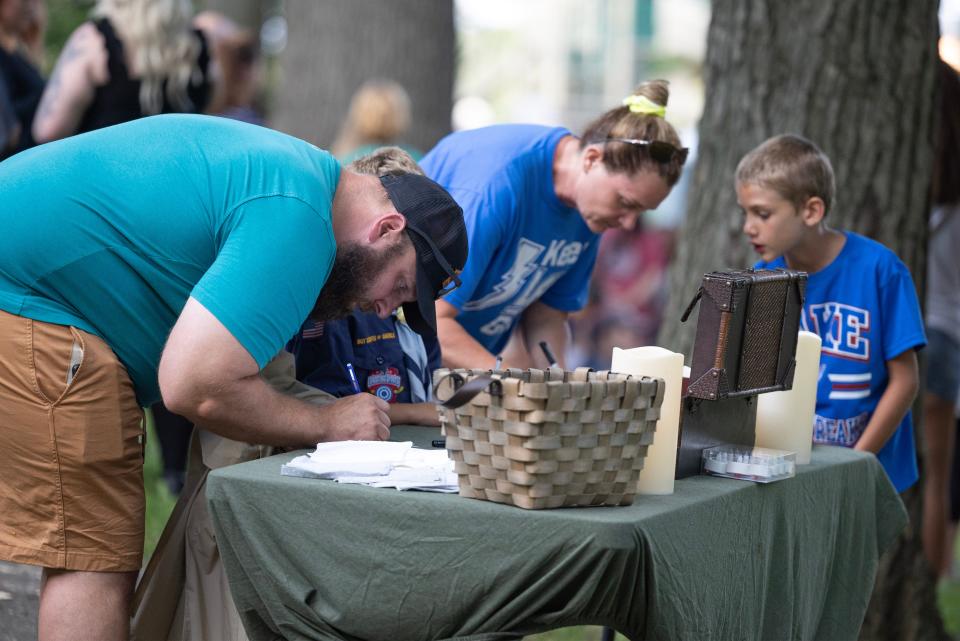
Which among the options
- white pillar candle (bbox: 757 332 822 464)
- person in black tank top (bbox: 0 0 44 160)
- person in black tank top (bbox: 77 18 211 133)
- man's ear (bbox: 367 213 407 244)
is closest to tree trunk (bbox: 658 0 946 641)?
white pillar candle (bbox: 757 332 822 464)

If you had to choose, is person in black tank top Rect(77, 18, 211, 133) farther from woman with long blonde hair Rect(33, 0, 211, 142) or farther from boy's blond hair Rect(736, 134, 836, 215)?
boy's blond hair Rect(736, 134, 836, 215)

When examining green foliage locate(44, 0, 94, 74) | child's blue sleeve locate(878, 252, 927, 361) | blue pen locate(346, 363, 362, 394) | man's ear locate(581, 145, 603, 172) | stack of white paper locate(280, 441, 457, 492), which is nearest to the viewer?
stack of white paper locate(280, 441, 457, 492)

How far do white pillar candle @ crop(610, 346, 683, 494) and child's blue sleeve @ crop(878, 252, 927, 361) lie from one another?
110cm

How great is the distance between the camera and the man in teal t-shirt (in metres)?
2.16

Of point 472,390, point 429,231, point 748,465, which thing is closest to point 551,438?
point 472,390

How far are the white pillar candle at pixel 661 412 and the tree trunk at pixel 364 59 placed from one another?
4.60m

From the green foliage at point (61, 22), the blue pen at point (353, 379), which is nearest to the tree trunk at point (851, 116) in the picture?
the blue pen at point (353, 379)

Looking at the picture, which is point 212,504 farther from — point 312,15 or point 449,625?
point 312,15

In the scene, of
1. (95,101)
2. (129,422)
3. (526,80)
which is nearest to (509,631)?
(129,422)

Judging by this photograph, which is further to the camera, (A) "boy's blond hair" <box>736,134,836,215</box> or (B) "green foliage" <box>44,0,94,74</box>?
(B) "green foliage" <box>44,0,94,74</box>

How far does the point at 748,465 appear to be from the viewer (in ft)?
7.21

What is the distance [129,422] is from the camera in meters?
2.31

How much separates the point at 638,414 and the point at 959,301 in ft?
9.55

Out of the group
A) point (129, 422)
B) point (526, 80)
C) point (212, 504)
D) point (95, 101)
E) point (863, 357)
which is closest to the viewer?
point (212, 504)
